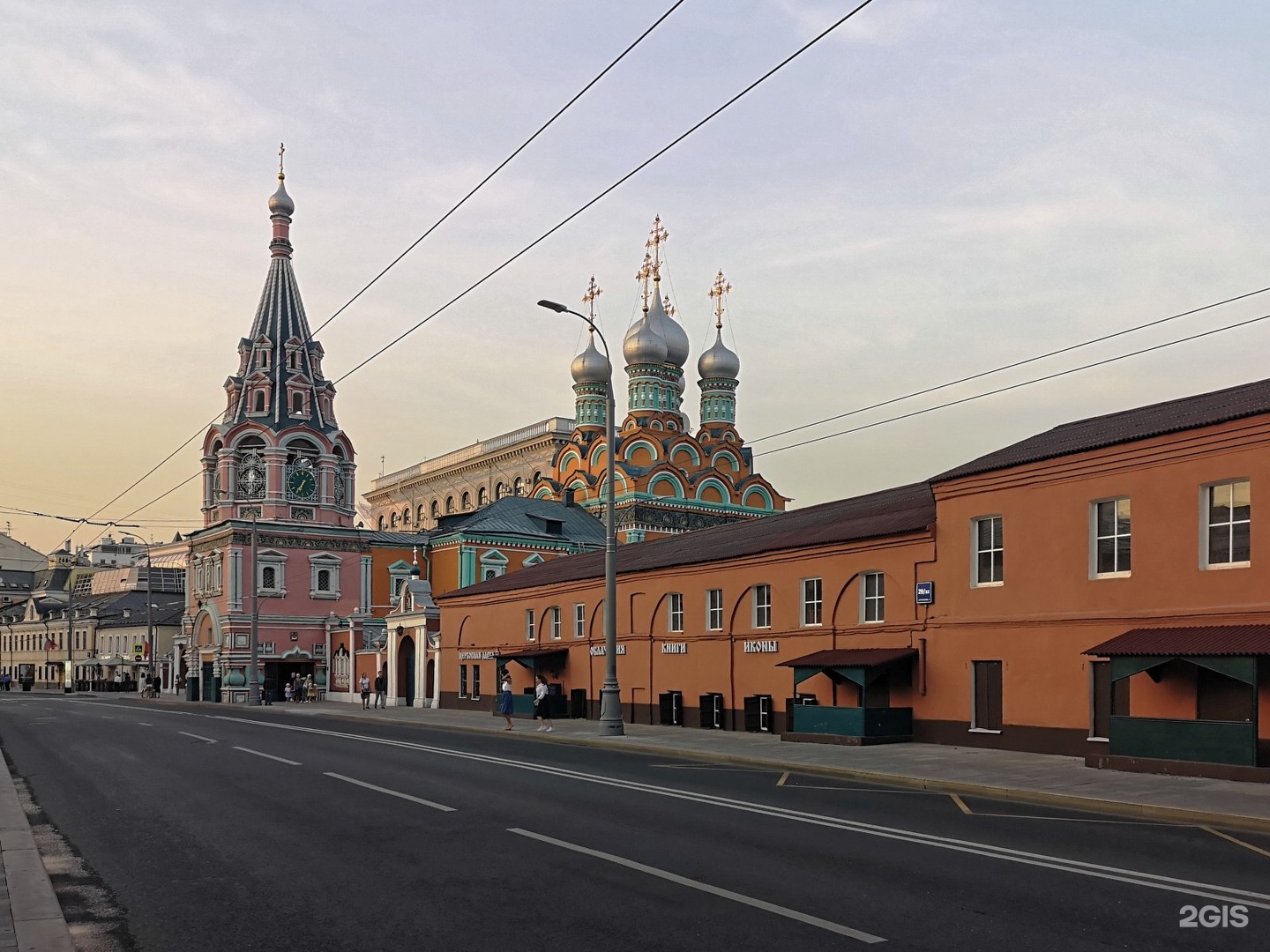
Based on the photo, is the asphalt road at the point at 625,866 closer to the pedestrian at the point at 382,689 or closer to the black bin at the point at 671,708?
the black bin at the point at 671,708

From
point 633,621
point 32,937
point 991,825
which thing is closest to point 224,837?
point 32,937

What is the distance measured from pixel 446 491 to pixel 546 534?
A: 53.4 m

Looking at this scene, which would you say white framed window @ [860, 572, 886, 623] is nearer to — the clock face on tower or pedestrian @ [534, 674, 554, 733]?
pedestrian @ [534, 674, 554, 733]

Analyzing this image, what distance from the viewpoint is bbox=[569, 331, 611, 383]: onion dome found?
90.3 m

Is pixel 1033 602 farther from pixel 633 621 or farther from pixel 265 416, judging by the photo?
pixel 265 416

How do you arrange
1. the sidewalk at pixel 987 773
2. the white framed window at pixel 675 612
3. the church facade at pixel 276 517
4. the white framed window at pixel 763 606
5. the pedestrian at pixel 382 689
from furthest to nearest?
the church facade at pixel 276 517 < the pedestrian at pixel 382 689 < the white framed window at pixel 675 612 < the white framed window at pixel 763 606 < the sidewalk at pixel 987 773

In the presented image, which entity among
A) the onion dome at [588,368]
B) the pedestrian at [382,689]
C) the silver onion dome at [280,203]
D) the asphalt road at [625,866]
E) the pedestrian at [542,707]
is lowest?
the pedestrian at [382,689]

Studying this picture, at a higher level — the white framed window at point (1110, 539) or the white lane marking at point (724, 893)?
the white framed window at point (1110, 539)

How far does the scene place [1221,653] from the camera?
A: 1778 centimetres

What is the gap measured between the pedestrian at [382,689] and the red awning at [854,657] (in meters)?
31.7

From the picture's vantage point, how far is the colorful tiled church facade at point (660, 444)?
265 ft

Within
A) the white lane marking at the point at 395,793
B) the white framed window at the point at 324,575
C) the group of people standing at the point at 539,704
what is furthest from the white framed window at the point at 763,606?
the white framed window at the point at 324,575

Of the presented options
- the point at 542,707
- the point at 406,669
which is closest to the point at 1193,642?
the point at 542,707

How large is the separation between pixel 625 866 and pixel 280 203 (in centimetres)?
7099
